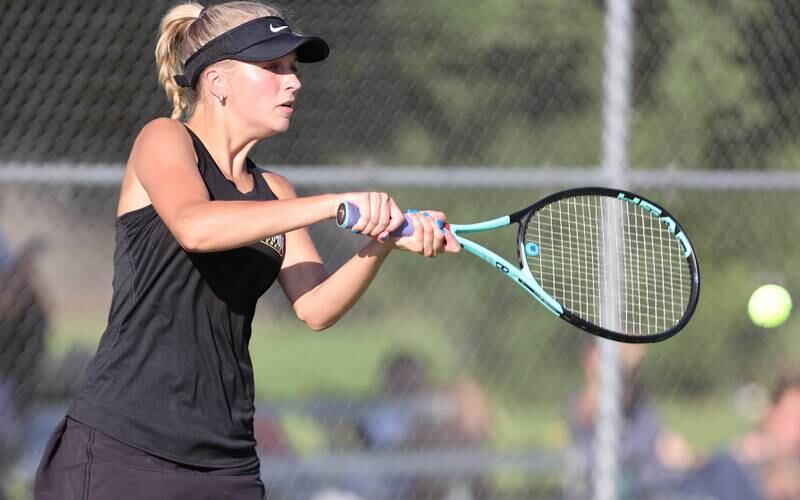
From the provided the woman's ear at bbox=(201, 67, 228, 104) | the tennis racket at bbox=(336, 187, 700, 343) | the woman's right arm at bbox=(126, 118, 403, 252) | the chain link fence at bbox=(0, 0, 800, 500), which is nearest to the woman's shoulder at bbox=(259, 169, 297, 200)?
the woman's ear at bbox=(201, 67, 228, 104)

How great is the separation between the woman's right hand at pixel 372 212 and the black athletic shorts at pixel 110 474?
0.60m

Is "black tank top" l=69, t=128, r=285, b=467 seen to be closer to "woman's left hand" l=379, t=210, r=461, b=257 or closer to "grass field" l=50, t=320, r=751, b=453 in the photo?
"woman's left hand" l=379, t=210, r=461, b=257

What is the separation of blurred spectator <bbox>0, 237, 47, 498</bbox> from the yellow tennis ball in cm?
302

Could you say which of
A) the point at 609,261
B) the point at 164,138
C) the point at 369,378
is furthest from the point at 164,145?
the point at 369,378

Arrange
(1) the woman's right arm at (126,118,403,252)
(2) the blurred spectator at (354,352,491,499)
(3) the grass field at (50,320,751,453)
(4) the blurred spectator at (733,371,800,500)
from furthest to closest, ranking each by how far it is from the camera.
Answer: (3) the grass field at (50,320,751,453), (4) the blurred spectator at (733,371,800,500), (2) the blurred spectator at (354,352,491,499), (1) the woman's right arm at (126,118,403,252)

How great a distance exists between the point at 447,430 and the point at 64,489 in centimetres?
294

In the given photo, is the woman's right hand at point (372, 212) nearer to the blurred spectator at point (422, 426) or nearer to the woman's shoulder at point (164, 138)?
the woman's shoulder at point (164, 138)

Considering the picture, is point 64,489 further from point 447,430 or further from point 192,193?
point 447,430

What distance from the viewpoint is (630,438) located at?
535 cm

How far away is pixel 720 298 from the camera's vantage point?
20.9ft

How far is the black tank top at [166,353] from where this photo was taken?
97.1 inches

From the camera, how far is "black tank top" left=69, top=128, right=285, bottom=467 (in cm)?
247

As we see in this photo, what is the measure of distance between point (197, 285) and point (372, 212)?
39 cm

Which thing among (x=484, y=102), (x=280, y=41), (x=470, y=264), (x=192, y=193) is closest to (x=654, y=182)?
(x=484, y=102)
